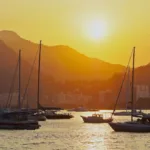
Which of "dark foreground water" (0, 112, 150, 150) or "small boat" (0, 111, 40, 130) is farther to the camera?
"small boat" (0, 111, 40, 130)

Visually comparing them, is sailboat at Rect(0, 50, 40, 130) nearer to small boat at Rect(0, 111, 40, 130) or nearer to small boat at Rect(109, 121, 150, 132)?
small boat at Rect(0, 111, 40, 130)

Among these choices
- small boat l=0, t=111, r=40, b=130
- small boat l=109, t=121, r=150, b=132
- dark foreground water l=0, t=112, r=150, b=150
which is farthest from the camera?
small boat l=0, t=111, r=40, b=130

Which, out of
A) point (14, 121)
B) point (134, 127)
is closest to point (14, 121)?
point (14, 121)

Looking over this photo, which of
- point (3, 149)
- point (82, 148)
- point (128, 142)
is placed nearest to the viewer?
point (3, 149)

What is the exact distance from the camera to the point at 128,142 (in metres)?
71.3

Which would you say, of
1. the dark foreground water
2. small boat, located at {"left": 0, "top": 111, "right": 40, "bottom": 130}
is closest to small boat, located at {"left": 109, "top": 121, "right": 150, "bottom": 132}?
the dark foreground water

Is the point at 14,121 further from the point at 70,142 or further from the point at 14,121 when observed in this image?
the point at 70,142

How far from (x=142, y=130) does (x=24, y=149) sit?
2264 cm

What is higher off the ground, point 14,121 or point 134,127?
point 14,121

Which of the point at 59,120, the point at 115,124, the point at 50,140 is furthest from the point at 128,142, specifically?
the point at 59,120

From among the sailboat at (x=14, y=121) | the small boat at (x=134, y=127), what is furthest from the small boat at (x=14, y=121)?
the small boat at (x=134, y=127)

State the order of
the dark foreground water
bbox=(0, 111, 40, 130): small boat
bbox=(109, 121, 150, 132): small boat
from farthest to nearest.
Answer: bbox=(0, 111, 40, 130): small boat < bbox=(109, 121, 150, 132): small boat < the dark foreground water

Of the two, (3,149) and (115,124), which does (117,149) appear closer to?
(3,149)

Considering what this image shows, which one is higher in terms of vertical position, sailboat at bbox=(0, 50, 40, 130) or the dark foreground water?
sailboat at bbox=(0, 50, 40, 130)
